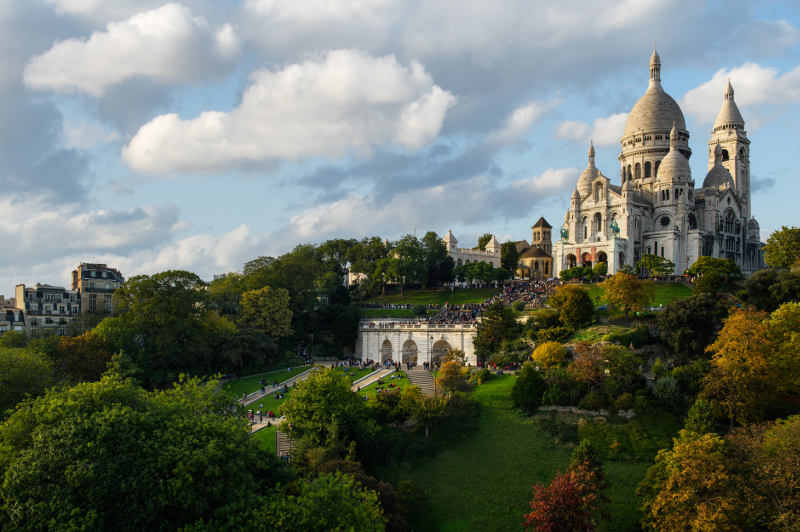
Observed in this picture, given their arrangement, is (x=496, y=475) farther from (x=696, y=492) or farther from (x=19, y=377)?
(x=19, y=377)

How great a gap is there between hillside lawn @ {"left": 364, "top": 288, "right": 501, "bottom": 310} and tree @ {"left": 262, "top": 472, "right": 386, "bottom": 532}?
179 ft

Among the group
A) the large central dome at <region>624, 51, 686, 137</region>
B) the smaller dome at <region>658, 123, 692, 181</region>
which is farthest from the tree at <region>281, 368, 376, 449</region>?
the large central dome at <region>624, 51, 686, 137</region>

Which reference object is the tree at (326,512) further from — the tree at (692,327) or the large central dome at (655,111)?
the large central dome at (655,111)

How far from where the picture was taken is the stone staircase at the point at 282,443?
35781 mm

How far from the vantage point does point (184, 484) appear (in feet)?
71.7

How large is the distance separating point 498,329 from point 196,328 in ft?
83.1

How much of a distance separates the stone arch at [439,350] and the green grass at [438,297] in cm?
1715

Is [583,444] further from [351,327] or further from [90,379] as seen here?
[351,327]

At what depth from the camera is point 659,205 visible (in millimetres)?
85312

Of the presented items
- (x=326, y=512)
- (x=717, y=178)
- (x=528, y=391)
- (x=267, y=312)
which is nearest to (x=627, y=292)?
(x=528, y=391)

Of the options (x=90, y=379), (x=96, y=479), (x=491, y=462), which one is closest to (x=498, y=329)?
(x=491, y=462)

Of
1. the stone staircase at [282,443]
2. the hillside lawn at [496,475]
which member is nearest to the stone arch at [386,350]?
the hillside lawn at [496,475]

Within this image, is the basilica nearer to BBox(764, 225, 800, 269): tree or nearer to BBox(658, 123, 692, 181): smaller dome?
BBox(658, 123, 692, 181): smaller dome

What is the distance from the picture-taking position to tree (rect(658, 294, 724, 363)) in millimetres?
41000
